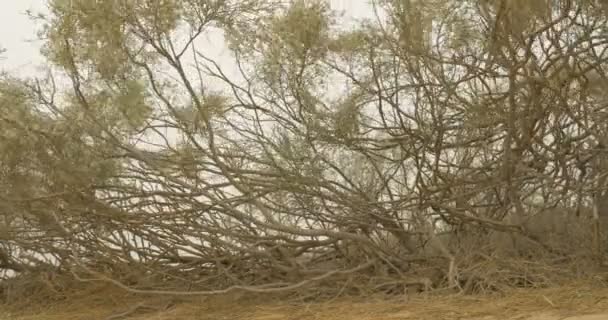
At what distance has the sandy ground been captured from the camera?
4602 millimetres

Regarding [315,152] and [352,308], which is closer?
[352,308]

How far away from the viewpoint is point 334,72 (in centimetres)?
665

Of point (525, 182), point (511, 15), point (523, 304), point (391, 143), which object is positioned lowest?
point (523, 304)

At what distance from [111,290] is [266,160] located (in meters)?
1.94

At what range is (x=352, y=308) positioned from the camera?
5223 mm

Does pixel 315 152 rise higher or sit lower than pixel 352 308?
higher

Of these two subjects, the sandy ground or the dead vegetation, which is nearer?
the sandy ground

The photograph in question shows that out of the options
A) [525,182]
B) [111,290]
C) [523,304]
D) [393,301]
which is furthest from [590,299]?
[111,290]

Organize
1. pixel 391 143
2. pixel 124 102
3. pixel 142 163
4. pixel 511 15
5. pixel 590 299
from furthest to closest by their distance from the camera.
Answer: pixel 391 143, pixel 142 163, pixel 124 102, pixel 511 15, pixel 590 299

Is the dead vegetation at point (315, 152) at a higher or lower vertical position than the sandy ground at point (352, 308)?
higher

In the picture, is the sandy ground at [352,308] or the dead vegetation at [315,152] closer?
the sandy ground at [352,308]

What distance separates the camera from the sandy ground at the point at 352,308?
460 cm

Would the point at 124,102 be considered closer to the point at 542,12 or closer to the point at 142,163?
the point at 142,163

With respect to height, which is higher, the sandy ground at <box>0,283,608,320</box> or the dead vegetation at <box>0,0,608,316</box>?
the dead vegetation at <box>0,0,608,316</box>
